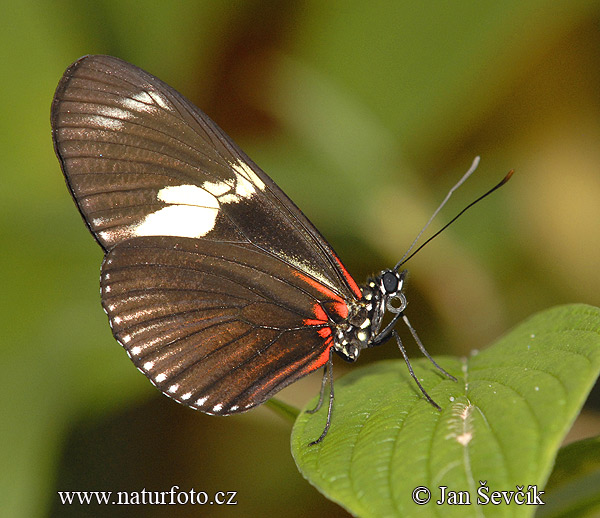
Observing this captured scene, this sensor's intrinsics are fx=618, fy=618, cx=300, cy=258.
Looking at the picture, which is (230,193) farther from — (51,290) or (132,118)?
(51,290)

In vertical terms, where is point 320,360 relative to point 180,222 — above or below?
below

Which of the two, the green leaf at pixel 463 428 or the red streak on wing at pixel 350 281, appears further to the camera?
the red streak on wing at pixel 350 281

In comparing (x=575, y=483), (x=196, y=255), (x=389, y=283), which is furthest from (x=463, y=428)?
(x=196, y=255)

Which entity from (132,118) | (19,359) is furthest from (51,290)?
(132,118)

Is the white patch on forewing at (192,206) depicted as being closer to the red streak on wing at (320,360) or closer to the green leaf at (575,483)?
the red streak on wing at (320,360)

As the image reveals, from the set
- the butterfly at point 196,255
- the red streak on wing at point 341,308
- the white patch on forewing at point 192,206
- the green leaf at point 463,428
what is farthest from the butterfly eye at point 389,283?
the white patch on forewing at point 192,206

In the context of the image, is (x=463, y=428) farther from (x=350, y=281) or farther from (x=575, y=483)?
(x=350, y=281)

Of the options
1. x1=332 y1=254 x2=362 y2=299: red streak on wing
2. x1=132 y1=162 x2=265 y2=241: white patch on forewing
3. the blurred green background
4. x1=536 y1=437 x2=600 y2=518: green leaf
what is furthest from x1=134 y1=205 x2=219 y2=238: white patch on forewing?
x1=536 y1=437 x2=600 y2=518: green leaf
